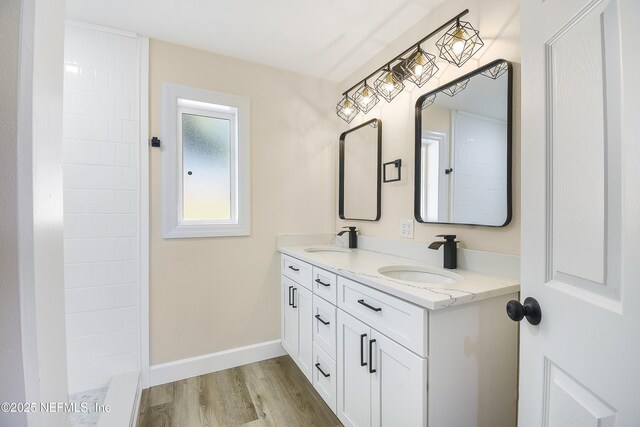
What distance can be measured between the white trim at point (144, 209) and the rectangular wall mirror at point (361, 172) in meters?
1.50

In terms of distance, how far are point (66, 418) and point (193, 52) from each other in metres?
2.15

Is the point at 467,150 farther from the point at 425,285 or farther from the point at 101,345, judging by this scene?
the point at 101,345

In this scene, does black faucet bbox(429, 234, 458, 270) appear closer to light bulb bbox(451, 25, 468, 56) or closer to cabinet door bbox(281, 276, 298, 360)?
light bulb bbox(451, 25, 468, 56)

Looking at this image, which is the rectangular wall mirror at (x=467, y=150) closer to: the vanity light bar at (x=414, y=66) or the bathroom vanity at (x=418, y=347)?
the vanity light bar at (x=414, y=66)

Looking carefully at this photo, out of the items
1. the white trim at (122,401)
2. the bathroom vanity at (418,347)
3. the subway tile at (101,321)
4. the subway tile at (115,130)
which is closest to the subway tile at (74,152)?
the subway tile at (115,130)

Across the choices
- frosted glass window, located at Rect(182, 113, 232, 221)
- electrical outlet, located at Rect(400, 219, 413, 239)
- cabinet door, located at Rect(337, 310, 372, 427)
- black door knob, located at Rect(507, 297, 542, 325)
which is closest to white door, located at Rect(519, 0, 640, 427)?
black door knob, located at Rect(507, 297, 542, 325)

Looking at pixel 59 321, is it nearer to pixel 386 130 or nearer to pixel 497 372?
pixel 497 372

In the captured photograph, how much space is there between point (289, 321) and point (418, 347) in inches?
51.4

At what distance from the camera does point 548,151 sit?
2.20 ft

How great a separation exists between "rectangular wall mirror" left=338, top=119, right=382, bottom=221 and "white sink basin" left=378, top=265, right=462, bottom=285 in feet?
1.91

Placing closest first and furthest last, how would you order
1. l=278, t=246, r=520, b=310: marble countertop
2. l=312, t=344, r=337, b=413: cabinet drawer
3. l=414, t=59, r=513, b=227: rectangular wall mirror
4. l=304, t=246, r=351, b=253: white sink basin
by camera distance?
1. l=278, t=246, r=520, b=310: marble countertop
2. l=414, t=59, r=513, b=227: rectangular wall mirror
3. l=312, t=344, r=337, b=413: cabinet drawer
4. l=304, t=246, r=351, b=253: white sink basin

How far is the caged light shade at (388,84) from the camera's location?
1.77m

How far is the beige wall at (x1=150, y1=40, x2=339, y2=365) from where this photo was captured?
1.93 m

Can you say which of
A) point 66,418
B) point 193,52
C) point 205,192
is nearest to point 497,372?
point 66,418
